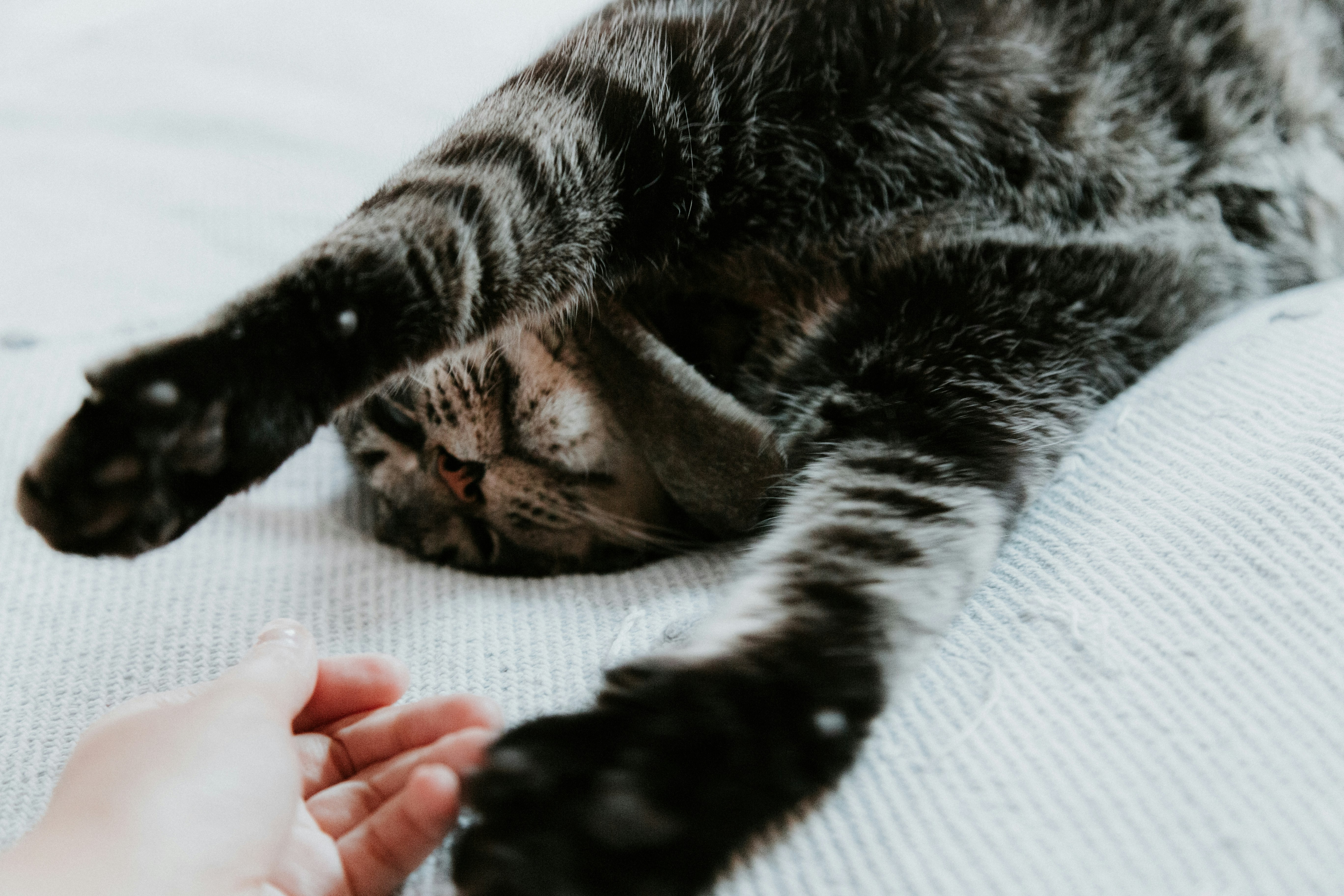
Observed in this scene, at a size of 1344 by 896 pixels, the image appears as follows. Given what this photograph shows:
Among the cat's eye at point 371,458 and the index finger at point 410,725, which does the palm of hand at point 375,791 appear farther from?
the cat's eye at point 371,458

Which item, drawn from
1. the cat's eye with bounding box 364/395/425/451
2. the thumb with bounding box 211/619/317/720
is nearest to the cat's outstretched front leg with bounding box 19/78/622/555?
the thumb with bounding box 211/619/317/720

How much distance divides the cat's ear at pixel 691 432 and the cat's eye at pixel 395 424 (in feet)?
0.74

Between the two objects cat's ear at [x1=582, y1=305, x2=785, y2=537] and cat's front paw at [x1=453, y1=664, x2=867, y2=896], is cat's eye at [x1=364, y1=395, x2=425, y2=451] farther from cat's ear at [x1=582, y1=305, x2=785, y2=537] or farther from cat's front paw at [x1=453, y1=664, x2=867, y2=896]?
cat's front paw at [x1=453, y1=664, x2=867, y2=896]

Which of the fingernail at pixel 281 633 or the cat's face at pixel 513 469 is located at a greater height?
the fingernail at pixel 281 633

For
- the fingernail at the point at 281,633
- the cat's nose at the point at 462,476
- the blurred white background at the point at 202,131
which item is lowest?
the cat's nose at the point at 462,476

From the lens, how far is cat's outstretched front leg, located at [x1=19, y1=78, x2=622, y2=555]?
63 cm

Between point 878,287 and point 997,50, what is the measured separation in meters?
0.29

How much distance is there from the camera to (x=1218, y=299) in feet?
3.53

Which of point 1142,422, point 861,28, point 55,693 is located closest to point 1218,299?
point 1142,422

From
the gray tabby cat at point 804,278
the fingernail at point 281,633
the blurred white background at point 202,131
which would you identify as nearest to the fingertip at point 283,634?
the fingernail at point 281,633

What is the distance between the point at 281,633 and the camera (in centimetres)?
66

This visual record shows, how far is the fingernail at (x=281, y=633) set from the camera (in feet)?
2.13

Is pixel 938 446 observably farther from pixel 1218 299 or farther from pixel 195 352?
pixel 195 352

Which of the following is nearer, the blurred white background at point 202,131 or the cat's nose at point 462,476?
the cat's nose at point 462,476
